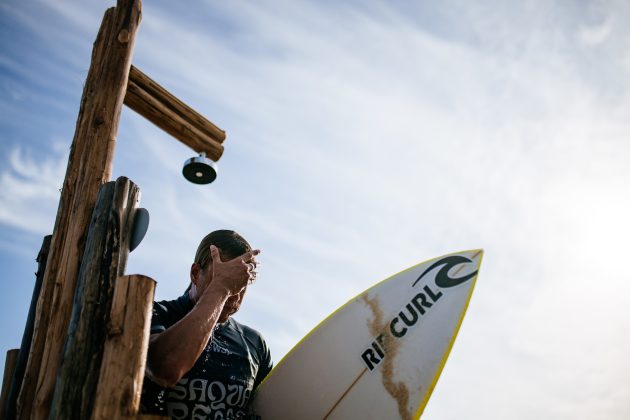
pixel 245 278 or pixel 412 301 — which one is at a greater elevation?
pixel 412 301

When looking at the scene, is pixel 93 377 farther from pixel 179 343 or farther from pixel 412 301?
pixel 412 301

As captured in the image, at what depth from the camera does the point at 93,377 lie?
220 cm

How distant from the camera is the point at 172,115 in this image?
3758mm

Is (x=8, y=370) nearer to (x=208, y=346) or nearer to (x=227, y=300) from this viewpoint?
(x=208, y=346)

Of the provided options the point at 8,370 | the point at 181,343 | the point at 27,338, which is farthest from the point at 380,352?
the point at 8,370

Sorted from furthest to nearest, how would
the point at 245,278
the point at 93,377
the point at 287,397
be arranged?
the point at 287,397 → the point at 245,278 → the point at 93,377

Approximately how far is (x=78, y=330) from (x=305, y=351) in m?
2.17

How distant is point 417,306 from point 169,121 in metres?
2.69

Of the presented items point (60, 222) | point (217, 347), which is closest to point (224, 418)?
point (217, 347)

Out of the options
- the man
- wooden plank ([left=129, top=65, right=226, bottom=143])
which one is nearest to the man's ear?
the man

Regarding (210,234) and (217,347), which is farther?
(210,234)

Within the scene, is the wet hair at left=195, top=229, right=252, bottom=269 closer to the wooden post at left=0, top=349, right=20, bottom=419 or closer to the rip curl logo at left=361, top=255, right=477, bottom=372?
the wooden post at left=0, top=349, right=20, bottom=419

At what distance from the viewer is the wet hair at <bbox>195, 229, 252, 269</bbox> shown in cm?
306

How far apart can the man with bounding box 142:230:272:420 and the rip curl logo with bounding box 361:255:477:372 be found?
3.22ft
